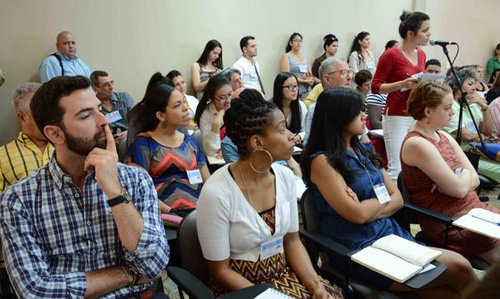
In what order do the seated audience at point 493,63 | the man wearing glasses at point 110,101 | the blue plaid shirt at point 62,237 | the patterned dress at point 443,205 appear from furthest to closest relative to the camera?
the seated audience at point 493,63 < the man wearing glasses at point 110,101 < the patterned dress at point 443,205 < the blue plaid shirt at point 62,237

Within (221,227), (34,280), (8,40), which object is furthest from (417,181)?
(8,40)

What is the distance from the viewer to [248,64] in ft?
18.7

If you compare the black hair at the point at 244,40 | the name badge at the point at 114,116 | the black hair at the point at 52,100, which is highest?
the black hair at the point at 244,40

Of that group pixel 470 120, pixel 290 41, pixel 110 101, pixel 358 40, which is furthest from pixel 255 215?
pixel 358 40

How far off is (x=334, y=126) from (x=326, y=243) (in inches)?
22.8

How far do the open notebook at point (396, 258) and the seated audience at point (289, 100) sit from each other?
2113 mm

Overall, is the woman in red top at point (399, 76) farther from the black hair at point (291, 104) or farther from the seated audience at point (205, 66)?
the seated audience at point (205, 66)

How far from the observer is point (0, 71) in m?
3.86

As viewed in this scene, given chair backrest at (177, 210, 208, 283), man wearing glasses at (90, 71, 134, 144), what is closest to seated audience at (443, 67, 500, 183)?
chair backrest at (177, 210, 208, 283)

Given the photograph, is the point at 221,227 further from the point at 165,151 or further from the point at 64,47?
the point at 64,47

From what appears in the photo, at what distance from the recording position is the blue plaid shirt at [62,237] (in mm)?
1206

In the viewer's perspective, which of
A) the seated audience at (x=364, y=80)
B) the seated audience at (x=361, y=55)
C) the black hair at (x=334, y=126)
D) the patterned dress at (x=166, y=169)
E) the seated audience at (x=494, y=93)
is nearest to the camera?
the black hair at (x=334, y=126)

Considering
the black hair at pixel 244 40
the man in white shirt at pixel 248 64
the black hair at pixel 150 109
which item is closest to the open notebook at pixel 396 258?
the black hair at pixel 150 109

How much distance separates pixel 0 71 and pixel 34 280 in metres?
3.47
